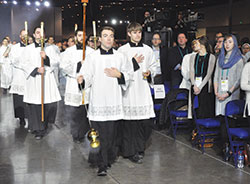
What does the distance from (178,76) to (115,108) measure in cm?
312

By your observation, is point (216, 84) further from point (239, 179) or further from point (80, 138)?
point (80, 138)

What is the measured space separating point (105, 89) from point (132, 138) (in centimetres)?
97

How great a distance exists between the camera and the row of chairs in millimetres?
4984

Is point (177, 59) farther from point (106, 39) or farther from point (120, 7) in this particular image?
point (120, 7)

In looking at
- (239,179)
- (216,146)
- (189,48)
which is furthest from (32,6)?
(239,179)

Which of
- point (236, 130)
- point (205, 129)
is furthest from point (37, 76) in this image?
point (236, 130)

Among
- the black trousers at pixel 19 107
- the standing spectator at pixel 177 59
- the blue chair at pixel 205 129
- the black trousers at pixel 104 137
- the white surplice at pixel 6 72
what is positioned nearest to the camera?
the black trousers at pixel 104 137

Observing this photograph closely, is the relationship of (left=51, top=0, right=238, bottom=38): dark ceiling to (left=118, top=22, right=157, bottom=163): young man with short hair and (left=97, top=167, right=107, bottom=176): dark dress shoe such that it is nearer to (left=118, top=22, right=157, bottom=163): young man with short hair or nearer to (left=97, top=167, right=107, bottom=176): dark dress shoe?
(left=118, top=22, right=157, bottom=163): young man with short hair

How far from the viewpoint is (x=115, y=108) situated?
4664 millimetres

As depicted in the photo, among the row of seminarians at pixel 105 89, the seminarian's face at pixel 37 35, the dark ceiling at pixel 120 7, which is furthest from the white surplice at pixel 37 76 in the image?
the dark ceiling at pixel 120 7

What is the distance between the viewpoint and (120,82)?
4.65 m

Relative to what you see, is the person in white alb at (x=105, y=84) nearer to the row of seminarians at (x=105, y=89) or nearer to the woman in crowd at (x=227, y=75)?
the row of seminarians at (x=105, y=89)

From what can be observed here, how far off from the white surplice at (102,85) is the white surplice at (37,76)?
7.10 ft

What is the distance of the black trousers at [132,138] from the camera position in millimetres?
5254
